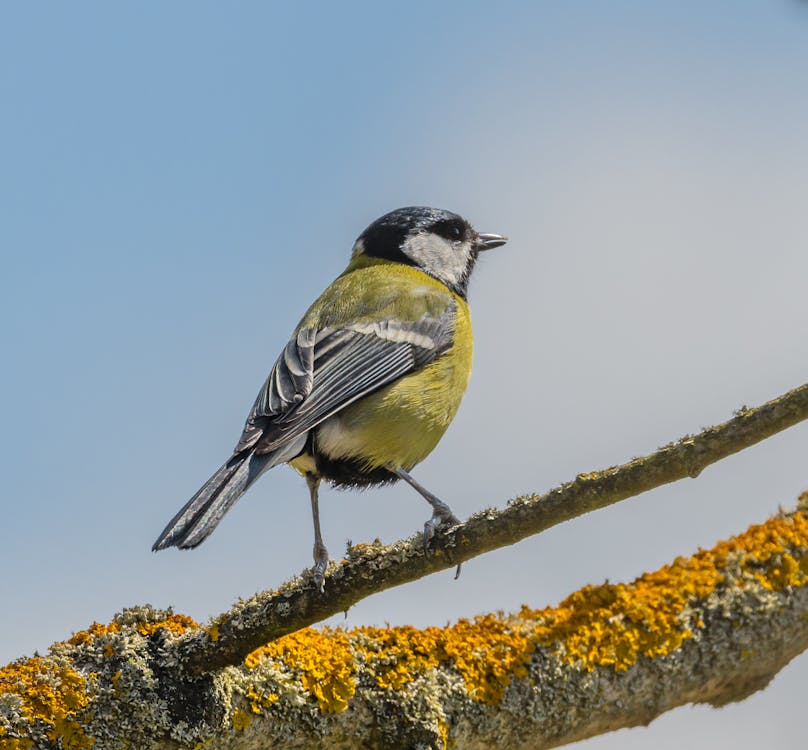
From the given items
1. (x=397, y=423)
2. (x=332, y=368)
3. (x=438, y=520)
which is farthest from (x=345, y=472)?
(x=438, y=520)

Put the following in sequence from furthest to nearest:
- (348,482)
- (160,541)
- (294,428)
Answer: (348,482)
(294,428)
(160,541)

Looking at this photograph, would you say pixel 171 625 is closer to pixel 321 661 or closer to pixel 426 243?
A: pixel 321 661

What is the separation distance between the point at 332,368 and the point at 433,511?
0.84 meters

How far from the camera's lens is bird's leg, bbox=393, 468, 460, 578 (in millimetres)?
3133

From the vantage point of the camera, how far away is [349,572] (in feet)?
10.1

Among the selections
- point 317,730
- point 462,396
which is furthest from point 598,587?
point 462,396

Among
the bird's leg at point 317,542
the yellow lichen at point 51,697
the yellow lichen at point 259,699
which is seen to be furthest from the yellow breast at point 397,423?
the yellow lichen at point 51,697

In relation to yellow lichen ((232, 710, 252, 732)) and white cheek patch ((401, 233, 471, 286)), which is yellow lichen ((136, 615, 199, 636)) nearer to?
yellow lichen ((232, 710, 252, 732))

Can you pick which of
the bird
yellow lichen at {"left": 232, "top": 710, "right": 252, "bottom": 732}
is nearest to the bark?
yellow lichen at {"left": 232, "top": 710, "right": 252, "bottom": 732}

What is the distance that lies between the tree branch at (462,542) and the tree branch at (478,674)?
0.08m

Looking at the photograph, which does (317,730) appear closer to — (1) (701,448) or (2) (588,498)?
(2) (588,498)

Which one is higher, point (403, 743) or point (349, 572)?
point (349, 572)

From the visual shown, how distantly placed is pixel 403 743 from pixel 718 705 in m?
A: 0.86

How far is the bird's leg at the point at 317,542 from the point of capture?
3037 millimetres
